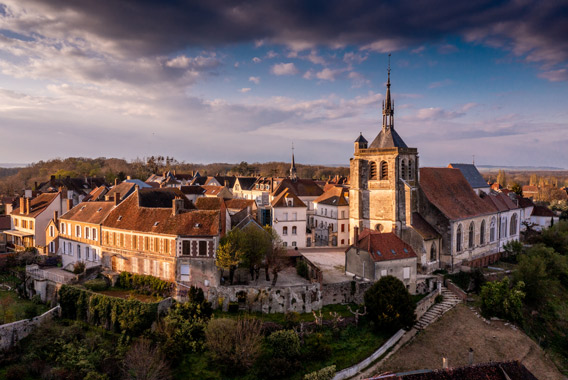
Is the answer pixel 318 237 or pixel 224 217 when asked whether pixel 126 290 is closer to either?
pixel 224 217

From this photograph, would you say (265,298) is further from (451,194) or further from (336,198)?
(451,194)

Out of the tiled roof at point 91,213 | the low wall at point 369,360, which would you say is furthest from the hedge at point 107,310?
the low wall at point 369,360

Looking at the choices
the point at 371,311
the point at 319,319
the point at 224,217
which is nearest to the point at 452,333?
the point at 371,311

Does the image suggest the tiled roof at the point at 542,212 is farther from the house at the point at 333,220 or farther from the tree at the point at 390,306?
the tree at the point at 390,306

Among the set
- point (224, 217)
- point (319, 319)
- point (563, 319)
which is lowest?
point (563, 319)

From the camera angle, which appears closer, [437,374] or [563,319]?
[437,374]

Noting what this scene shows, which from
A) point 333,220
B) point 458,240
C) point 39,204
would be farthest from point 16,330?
point 458,240
